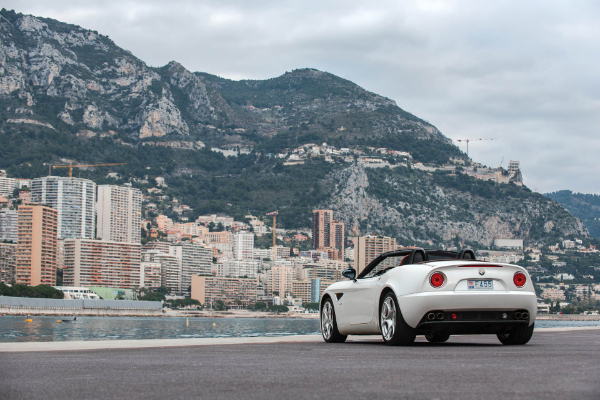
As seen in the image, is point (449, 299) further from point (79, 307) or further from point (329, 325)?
point (79, 307)

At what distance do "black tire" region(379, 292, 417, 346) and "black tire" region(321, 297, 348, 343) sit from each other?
1.86m

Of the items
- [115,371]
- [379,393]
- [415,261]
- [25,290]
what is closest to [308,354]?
[415,261]

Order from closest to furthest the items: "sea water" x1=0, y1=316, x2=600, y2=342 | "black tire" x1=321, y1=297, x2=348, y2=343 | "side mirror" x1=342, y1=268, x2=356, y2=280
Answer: "side mirror" x1=342, y1=268, x2=356, y2=280
"black tire" x1=321, y1=297, x2=348, y2=343
"sea water" x1=0, y1=316, x2=600, y2=342

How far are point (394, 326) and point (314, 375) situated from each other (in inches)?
162

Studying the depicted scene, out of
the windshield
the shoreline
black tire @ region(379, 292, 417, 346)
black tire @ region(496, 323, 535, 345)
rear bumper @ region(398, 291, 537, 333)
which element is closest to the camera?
rear bumper @ region(398, 291, 537, 333)

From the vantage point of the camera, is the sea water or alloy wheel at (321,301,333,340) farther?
the sea water

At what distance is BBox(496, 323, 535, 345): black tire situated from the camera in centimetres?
1171

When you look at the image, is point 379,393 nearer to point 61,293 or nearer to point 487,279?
point 487,279

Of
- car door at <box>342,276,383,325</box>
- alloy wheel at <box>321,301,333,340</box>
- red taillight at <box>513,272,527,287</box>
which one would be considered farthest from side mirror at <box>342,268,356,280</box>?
red taillight at <box>513,272,527,287</box>

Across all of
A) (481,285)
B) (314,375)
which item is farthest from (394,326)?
(314,375)

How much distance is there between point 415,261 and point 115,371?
5174mm

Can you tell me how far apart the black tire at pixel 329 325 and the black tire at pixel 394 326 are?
73.2 inches

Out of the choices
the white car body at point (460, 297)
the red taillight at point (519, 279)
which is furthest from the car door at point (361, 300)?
the red taillight at point (519, 279)

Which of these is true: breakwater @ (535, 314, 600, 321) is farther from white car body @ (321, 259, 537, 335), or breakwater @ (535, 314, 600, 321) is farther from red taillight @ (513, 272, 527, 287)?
white car body @ (321, 259, 537, 335)
